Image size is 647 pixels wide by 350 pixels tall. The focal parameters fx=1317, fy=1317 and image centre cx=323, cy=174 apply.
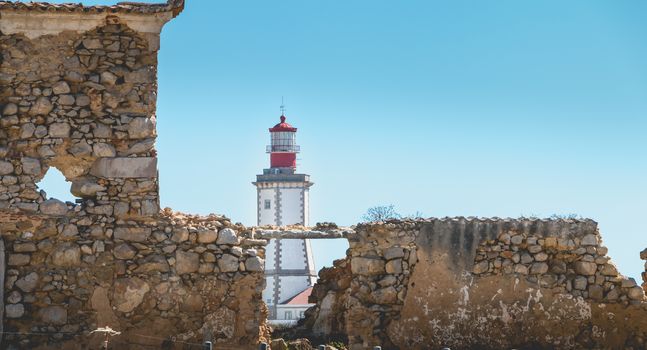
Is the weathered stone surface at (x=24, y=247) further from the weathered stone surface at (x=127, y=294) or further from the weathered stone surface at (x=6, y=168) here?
Result: the weathered stone surface at (x=127, y=294)

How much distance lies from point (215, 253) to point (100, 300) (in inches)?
62.6

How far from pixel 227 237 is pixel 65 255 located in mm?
2084

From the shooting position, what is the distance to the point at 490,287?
17.6 m

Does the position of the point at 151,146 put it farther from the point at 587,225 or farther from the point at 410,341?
the point at 587,225

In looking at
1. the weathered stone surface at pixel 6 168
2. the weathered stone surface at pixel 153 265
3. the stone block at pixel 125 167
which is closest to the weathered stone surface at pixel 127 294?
the weathered stone surface at pixel 153 265

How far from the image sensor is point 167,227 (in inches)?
674

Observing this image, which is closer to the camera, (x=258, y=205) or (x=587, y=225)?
(x=587, y=225)

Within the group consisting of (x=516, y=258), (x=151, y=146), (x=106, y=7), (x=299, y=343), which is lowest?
(x=299, y=343)

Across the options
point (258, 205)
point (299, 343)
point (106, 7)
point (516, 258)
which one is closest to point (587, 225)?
point (516, 258)

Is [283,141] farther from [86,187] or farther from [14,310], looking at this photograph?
[14,310]

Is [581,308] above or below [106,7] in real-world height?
below

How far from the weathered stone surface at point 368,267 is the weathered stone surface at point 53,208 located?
390cm

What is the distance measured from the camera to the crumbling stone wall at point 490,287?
17500 mm

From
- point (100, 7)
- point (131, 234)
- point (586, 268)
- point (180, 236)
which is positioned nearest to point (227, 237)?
point (180, 236)
